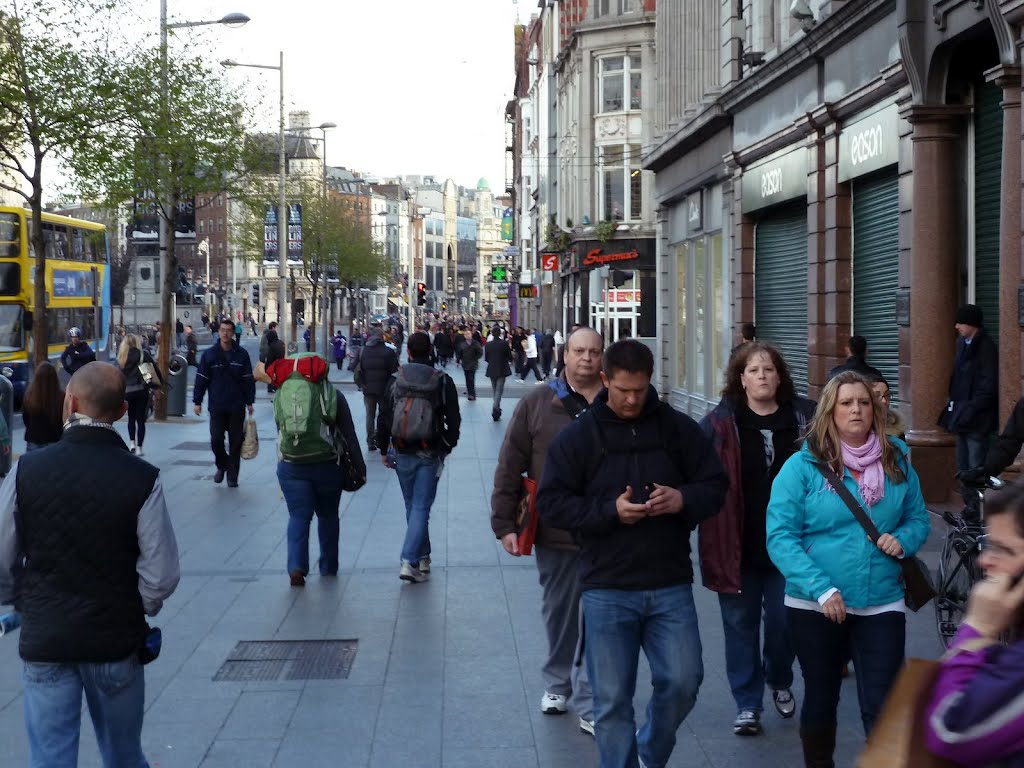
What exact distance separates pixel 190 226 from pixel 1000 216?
18844mm

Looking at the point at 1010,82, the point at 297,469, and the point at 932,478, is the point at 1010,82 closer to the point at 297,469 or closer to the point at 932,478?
the point at 932,478

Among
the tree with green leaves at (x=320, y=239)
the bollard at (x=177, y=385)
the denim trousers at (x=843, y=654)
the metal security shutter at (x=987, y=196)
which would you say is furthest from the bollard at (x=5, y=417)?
the tree with green leaves at (x=320, y=239)

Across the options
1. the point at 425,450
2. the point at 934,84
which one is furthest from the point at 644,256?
the point at 425,450

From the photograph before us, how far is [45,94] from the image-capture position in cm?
2420

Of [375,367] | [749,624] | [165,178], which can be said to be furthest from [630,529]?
[165,178]

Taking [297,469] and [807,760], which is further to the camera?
[297,469]

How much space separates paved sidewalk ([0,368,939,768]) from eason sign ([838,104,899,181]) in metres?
5.02

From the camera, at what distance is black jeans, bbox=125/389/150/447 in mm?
19953

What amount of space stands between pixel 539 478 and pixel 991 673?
14.0ft

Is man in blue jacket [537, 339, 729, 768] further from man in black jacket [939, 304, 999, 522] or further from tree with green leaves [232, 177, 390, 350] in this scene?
tree with green leaves [232, 177, 390, 350]

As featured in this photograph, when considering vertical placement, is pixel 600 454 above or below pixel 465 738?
above

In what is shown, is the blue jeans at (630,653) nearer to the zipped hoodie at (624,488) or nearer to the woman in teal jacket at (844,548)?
the zipped hoodie at (624,488)

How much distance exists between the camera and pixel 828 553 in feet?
17.7

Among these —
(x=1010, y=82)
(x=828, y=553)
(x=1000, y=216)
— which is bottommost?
(x=828, y=553)
